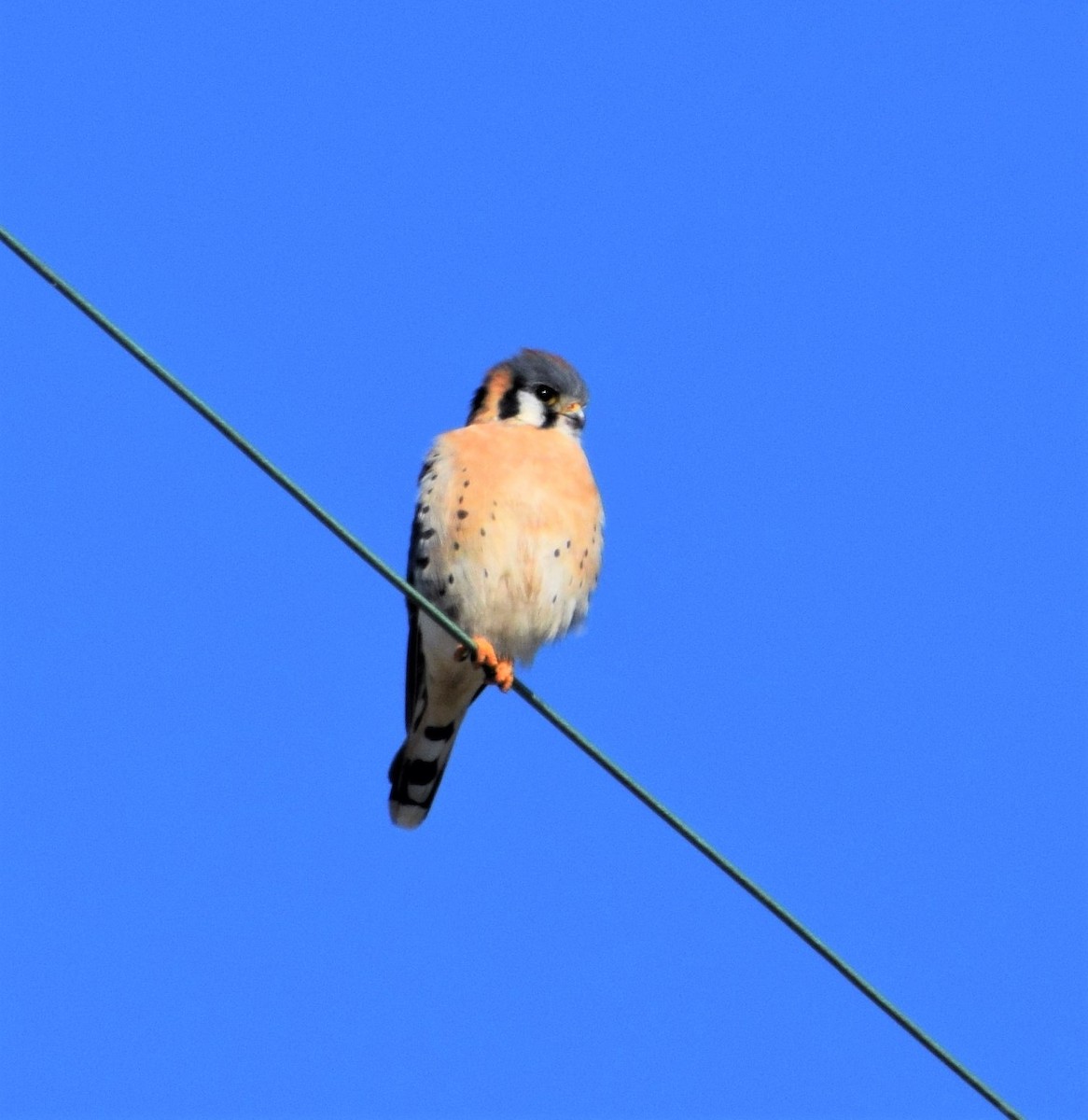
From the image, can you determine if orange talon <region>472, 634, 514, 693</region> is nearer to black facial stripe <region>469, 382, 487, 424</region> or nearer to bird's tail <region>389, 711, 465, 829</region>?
bird's tail <region>389, 711, 465, 829</region>

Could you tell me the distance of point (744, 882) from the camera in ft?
12.4

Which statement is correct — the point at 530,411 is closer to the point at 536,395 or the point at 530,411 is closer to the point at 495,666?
the point at 536,395

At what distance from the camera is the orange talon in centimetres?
588

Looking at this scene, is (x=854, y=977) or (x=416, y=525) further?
(x=416, y=525)

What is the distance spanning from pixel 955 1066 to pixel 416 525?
3.13m

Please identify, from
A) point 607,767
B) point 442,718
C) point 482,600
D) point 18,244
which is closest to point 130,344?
point 18,244

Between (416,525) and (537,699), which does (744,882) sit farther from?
(416,525)

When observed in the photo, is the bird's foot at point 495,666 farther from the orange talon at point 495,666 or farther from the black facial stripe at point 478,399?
the black facial stripe at point 478,399

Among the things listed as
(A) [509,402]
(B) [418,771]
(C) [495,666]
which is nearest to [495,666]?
(C) [495,666]

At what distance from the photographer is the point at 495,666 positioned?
5.90 metres

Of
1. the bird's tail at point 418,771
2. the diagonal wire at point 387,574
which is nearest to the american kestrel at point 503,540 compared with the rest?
the bird's tail at point 418,771

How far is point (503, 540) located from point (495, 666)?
1.34ft

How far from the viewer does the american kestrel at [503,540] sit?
604 centimetres

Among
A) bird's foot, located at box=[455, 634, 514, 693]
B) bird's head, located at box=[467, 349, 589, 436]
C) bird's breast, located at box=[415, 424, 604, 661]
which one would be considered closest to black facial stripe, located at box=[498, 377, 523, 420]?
bird's head, located at box=[467, 349, 589, 436]
